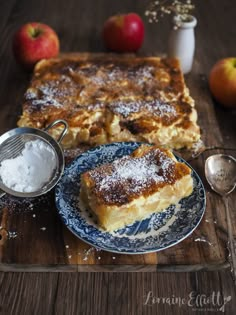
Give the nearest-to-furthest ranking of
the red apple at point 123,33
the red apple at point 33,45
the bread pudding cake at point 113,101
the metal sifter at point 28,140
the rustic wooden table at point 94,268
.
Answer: the rustic wooden table at point 94,268, the metal sifter at point 28,140, the bread pudding cake at point 113,101, the red apple at point 33,45, the red apple at point 123,33

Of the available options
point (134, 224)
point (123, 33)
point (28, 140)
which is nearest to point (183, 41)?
point (123, 33)

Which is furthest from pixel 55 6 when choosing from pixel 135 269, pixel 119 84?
pixel 135 269

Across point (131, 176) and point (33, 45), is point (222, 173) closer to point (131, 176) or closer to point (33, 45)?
point (131, 176)

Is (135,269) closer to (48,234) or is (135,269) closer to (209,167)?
(48,234)

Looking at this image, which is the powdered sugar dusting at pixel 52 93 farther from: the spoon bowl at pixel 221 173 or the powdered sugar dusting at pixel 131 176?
the spoon bowl at pixel 221 173

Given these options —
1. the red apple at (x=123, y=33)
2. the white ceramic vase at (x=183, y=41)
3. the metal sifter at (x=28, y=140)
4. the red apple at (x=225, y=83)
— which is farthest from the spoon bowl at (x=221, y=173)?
the red apple at (x=123, y=33)

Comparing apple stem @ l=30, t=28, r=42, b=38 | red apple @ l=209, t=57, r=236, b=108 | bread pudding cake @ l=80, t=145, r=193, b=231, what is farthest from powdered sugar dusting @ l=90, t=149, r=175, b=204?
apple stem @ l=30, t=28, r=42, b=38
